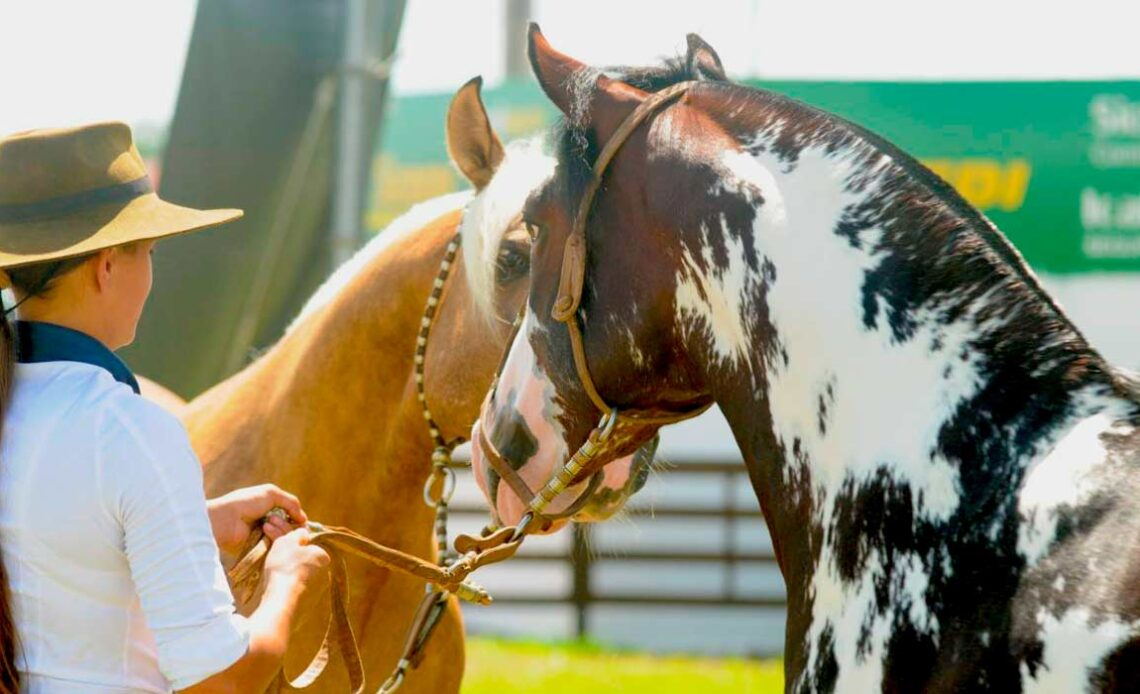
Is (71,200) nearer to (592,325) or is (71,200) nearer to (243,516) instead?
(243,516)

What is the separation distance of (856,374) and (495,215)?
55.7 inches

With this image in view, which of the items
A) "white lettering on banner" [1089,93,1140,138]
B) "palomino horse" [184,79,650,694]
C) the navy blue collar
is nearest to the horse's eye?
"palomino horse" [184,79,650,694]

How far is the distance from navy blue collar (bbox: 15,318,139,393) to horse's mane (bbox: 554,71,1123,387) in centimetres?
107

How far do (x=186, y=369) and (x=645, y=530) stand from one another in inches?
223

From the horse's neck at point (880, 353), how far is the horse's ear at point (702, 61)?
0.32 metres

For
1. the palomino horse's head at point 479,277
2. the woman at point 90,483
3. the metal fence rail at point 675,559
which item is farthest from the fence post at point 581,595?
the woman at point 90,483

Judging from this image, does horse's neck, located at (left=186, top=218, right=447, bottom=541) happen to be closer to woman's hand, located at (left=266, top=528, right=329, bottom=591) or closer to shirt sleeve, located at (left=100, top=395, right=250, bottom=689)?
Result: woman's hand, located at (left=266, top=528, right=329, bottom=591)

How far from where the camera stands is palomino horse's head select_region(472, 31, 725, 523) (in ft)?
7.84

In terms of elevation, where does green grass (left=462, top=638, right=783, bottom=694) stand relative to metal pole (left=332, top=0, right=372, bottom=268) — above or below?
below

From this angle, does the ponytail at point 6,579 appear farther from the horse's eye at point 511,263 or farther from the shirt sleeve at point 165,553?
the horse's eye at point 511,263

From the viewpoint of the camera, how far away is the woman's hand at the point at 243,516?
2529 mm

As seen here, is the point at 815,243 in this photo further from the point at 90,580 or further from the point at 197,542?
the point at 90,580

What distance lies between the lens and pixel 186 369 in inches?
253

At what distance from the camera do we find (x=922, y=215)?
2100 mm
